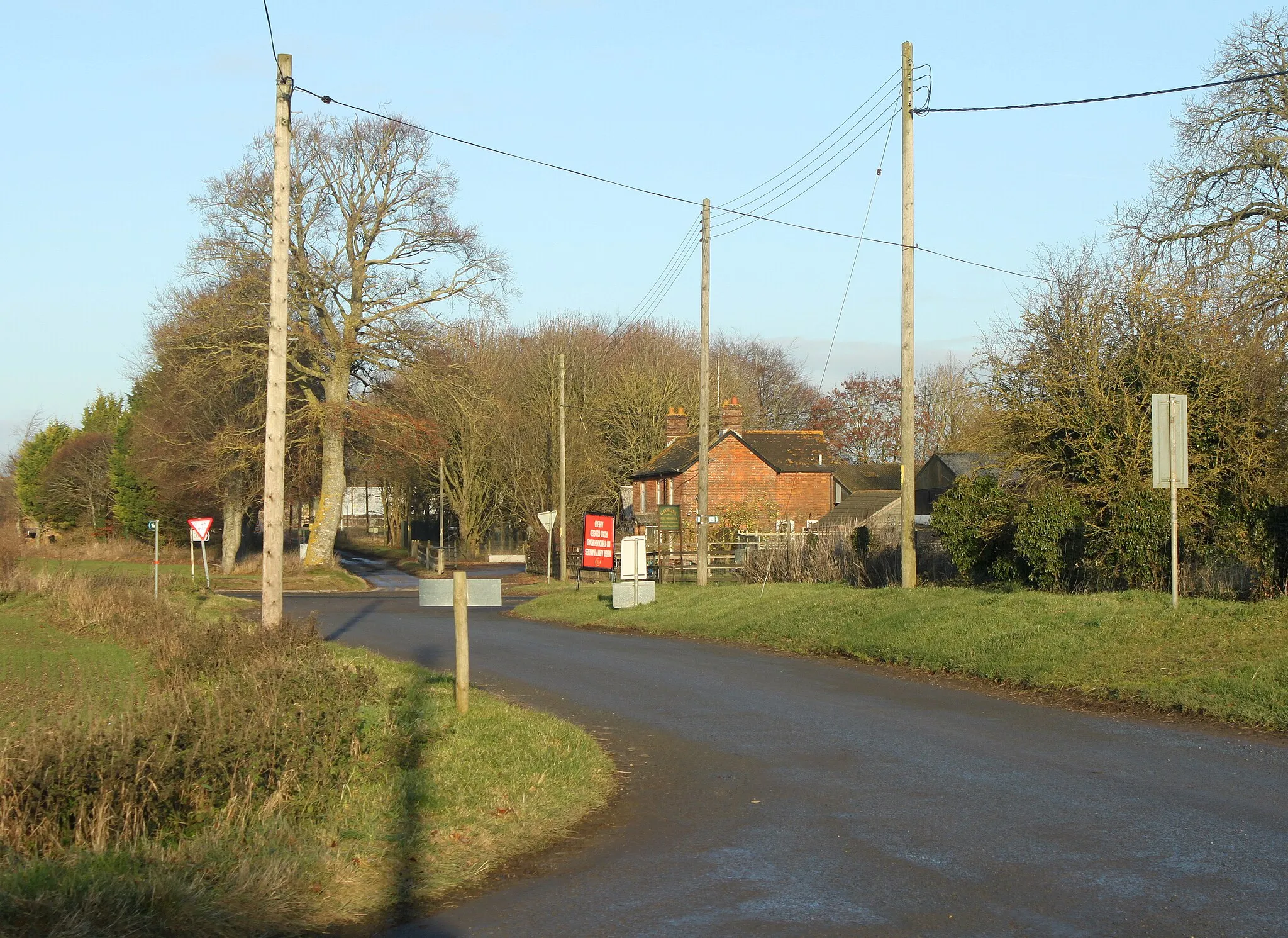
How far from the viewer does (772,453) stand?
202 ft

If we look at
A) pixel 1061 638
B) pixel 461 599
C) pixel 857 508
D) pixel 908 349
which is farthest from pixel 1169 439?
pixel 857 508

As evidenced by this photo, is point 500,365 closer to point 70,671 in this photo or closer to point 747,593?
point 747,593

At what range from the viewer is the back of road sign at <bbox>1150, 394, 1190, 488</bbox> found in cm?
1583

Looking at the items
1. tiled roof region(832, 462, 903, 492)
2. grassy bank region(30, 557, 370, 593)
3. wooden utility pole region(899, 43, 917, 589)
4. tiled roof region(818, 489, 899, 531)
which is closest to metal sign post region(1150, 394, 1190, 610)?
wooden utility pole region(899, 43, 917, 589)

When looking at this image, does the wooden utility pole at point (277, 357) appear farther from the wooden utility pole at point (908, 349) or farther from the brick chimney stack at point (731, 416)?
the brick chimney stack at point (731, 416)

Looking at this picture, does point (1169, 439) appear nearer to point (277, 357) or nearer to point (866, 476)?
point (277, 357)

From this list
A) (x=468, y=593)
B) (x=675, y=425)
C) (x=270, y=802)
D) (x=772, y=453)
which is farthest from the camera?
(x=675, y=425)

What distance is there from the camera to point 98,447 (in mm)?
76938

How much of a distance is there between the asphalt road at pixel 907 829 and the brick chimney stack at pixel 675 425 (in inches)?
1884

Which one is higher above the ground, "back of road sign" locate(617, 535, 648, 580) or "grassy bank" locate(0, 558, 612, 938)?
"back of road sign" locate(617, 535, 648, 580)

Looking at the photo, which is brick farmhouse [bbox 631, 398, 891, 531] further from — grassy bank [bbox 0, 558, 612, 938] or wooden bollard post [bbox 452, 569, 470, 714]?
grassy bank [bbox 0, 558, 612, 938]

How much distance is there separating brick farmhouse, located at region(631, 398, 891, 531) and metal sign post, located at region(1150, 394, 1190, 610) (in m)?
39.7

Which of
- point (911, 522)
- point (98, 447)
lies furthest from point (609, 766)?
A: point (98, 447)

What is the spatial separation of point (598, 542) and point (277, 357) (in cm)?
1769
